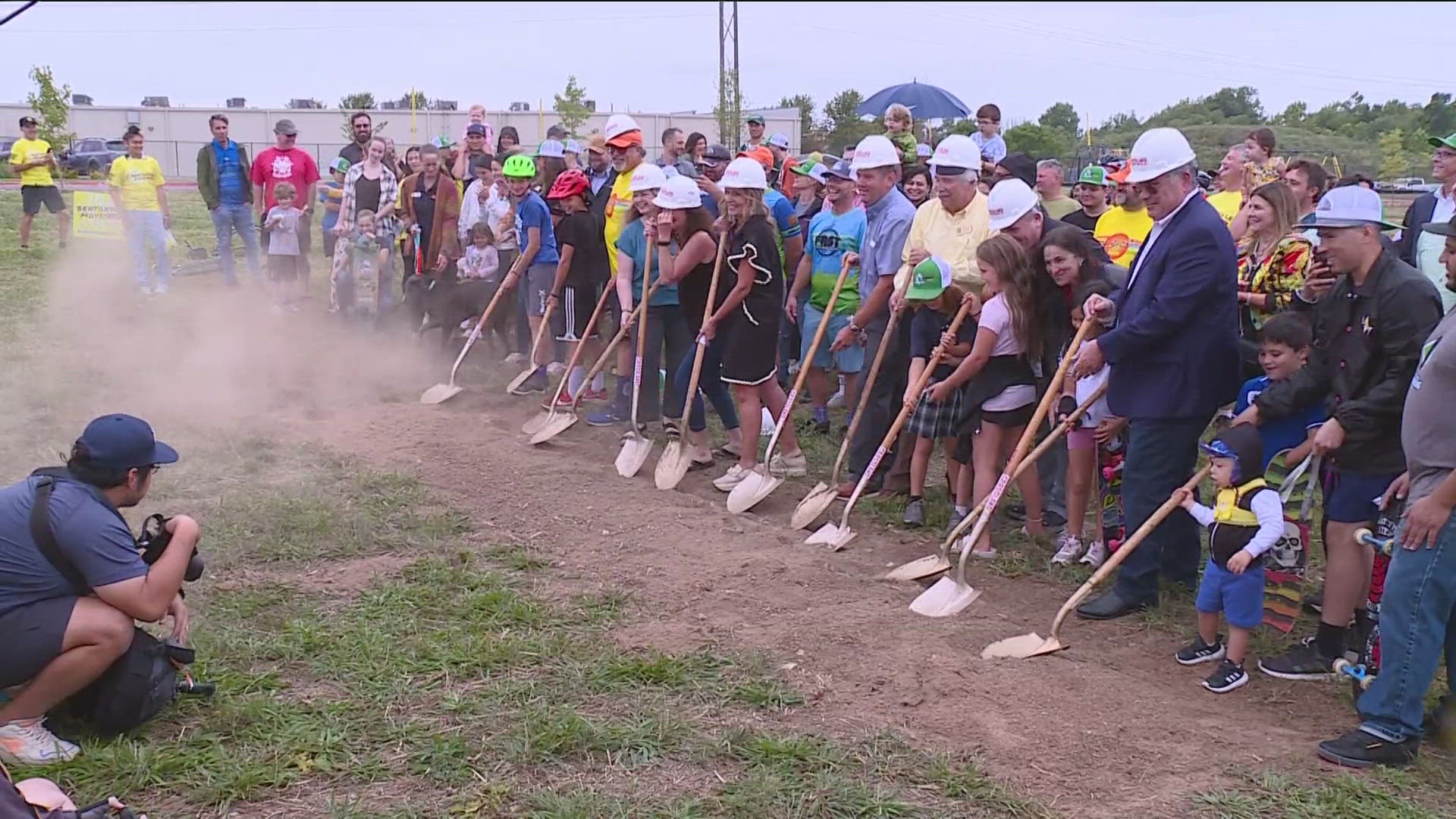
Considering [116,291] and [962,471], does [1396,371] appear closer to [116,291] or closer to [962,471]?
[962,471]

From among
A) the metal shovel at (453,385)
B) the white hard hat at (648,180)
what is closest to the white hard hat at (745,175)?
the white hard hat at (648,180)

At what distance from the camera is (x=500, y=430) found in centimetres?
859

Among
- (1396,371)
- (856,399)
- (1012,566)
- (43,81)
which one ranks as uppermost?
(43,81)

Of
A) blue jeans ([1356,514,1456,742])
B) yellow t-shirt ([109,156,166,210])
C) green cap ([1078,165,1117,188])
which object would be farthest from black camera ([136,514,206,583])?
yellow t-shirt ([109,156,166,210])

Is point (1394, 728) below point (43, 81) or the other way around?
below

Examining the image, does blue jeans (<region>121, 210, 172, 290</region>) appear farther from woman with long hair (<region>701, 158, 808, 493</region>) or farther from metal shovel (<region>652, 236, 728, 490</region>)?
woman with long hair (<region>701, 158, 808, 493</region>)

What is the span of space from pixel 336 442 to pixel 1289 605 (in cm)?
605

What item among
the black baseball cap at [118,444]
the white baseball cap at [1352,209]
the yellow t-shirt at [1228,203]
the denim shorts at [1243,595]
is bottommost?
the denim shorts at [1243,595]

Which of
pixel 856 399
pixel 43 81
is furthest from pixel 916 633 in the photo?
pixel 43 81

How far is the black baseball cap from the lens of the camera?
152 inches

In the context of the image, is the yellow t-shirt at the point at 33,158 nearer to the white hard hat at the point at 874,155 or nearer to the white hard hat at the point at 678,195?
the white hard hat at the point at 678,195

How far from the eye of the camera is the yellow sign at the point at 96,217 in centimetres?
1595

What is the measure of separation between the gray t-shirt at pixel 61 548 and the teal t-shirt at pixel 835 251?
4.81m

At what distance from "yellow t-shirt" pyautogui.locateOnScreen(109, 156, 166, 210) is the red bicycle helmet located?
6.26 metres
